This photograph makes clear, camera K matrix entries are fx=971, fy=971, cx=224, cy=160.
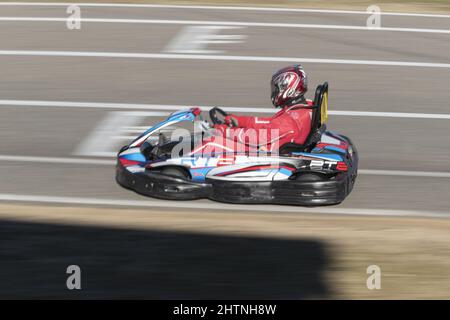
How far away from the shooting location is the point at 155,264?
28.9 feet

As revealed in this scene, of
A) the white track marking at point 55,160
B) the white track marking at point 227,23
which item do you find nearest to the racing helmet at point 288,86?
the white track marking at point 55,160

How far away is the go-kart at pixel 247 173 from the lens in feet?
35.3

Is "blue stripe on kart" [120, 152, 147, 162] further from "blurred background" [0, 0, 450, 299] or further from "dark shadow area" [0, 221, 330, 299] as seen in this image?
"dark shadow area" [0, 221, 330, 299]

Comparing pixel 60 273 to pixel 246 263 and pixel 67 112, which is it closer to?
pixel 246 263

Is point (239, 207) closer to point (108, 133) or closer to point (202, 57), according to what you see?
point (108, 133)

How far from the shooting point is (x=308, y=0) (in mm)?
22047

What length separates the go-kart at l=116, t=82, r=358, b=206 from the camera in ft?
35.3

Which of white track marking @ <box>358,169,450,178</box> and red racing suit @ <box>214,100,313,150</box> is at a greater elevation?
red racing suit @ <box>214,100,313,150</box>

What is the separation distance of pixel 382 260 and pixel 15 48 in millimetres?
10873

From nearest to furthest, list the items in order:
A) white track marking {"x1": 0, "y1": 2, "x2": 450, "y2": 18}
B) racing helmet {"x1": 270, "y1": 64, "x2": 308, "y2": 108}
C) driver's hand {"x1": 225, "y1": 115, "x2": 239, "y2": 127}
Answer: racing helmet {"x1": 270, "y1": 64, "x2": 308, "y2": 108} → driver's hand {"x1": 225, "y1": 115, "x2": 239, "y2": 127} → white track marking {"x1": 0, "y1": 2, "x2": 450, "y2": 18}

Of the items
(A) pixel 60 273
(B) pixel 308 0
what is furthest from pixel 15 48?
(A) pixel 60 273

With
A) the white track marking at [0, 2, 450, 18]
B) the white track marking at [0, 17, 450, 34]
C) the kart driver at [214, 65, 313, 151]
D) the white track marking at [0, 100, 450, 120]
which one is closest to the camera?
the kart driver at [214, 65, 313, 151]

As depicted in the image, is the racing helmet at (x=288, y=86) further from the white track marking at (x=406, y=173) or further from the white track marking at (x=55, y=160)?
the white track marking at (x=55, y=160)

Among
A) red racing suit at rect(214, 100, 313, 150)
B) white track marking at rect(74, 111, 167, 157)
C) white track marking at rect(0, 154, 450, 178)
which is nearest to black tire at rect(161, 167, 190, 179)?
red racing suit at rect(214, 100, 313, 150)
